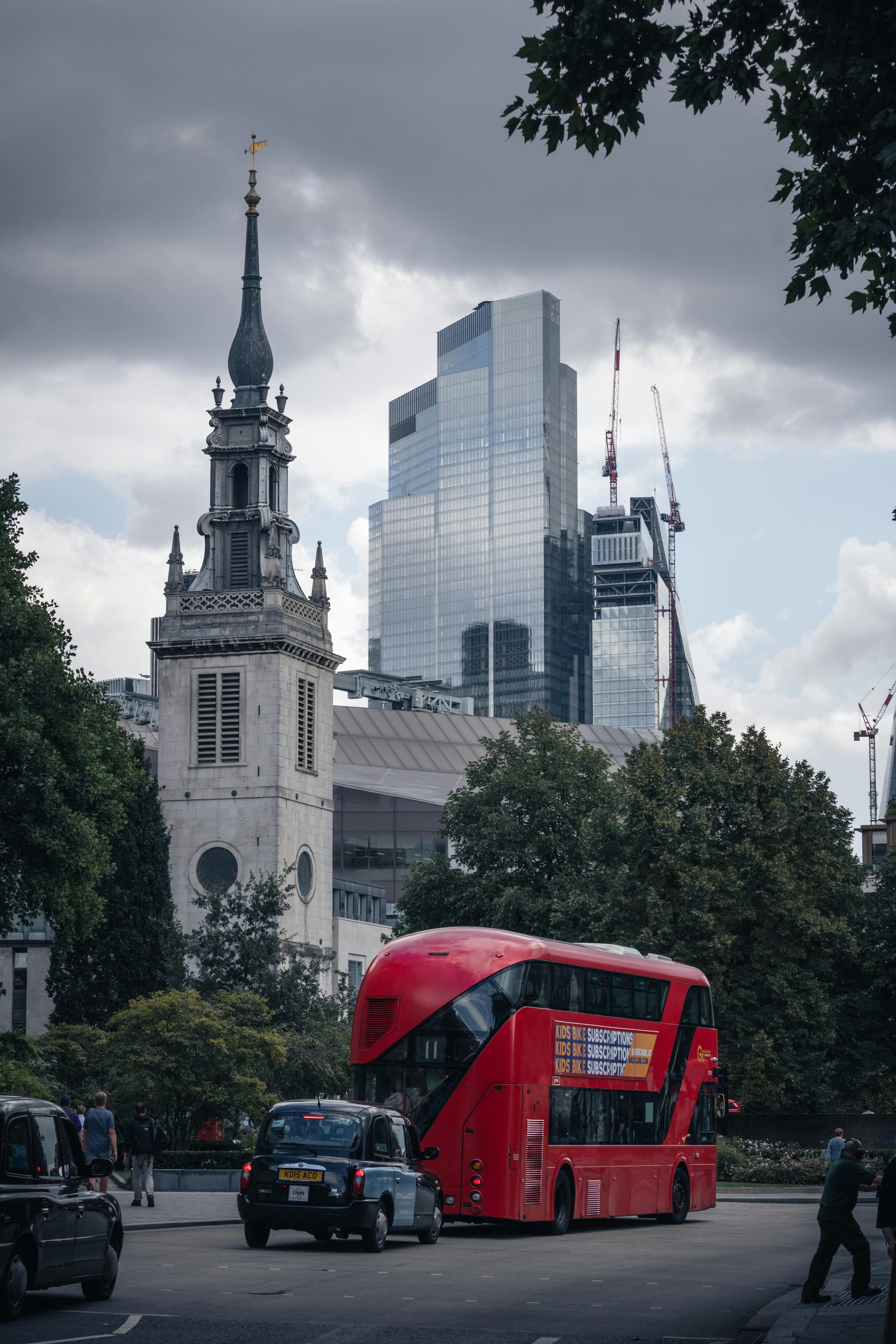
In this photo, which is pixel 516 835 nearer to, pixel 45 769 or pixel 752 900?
pixel 752 900

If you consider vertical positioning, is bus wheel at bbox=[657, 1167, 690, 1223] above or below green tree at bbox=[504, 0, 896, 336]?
below

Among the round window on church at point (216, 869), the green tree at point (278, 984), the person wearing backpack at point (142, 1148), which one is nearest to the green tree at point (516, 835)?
the green tree at point (278, 984)

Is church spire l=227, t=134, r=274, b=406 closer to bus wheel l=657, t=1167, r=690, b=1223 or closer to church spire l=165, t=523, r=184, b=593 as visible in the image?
church spire l=165, t=523, r=184, b=593

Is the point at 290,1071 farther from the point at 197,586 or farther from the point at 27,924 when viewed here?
the point at 197,586

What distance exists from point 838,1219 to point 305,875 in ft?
252

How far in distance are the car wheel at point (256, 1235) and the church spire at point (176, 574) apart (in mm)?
73431

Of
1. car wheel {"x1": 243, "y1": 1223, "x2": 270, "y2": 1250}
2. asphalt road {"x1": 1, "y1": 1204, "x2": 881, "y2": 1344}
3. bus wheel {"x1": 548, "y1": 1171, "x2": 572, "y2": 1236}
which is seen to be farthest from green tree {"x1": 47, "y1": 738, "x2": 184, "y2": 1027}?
car wheel {"x1": 243, "y1": 1223, "x2": 270, "y2": 1250}

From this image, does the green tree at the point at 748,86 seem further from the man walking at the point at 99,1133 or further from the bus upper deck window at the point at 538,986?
the man walking at the point at 99,1133

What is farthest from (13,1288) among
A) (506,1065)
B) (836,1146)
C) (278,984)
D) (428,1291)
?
(278,984)

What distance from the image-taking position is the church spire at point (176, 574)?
9644cm

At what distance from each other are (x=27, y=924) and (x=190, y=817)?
5403 centimetres

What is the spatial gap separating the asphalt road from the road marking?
1.4 inches

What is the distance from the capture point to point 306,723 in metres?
97.1

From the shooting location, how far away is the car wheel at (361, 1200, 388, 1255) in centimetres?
2356
